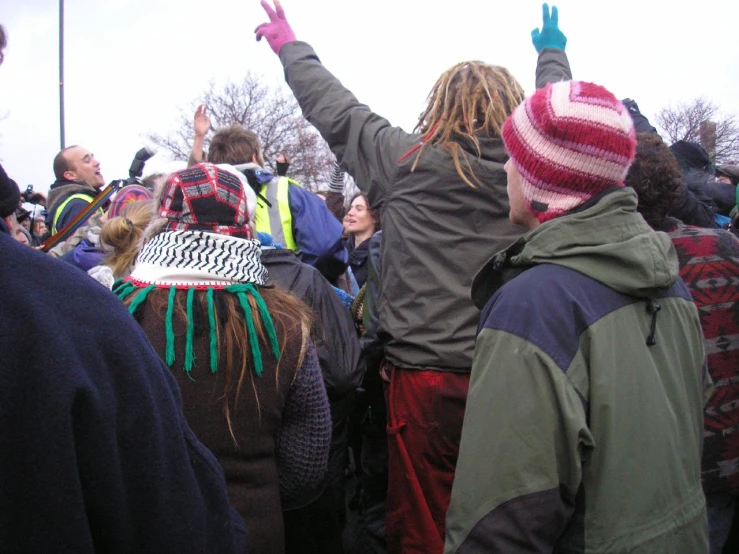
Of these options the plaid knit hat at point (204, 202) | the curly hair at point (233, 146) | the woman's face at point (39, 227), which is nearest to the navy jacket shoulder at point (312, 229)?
the curly hair at point (233, 146)

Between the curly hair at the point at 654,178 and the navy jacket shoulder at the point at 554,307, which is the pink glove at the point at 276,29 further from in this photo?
the navy jacket shoulder at the point at 554,307

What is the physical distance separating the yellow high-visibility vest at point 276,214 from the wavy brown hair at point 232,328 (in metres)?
1.65

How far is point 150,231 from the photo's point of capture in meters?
2.13

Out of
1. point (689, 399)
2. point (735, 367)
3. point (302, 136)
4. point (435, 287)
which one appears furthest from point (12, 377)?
point (302, 136)

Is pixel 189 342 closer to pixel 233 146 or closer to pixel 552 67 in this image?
pixel 233 146

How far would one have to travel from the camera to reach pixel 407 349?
8.48 feet

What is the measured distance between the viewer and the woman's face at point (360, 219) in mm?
6152

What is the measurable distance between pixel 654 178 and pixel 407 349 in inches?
46.4

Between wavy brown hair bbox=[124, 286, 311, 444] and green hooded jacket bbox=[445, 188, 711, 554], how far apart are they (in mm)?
691

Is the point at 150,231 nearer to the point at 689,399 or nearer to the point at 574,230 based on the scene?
the point at 574,230

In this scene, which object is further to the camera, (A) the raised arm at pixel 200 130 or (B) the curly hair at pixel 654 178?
(A) the raised arm at pixel 200 130

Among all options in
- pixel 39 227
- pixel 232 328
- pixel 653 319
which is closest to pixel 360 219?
pixel 232 328

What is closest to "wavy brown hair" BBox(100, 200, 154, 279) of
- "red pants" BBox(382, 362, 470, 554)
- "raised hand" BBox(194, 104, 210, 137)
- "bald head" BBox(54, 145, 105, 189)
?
"red pants" BBox(382, 362, 470, 554)

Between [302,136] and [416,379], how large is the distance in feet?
101
